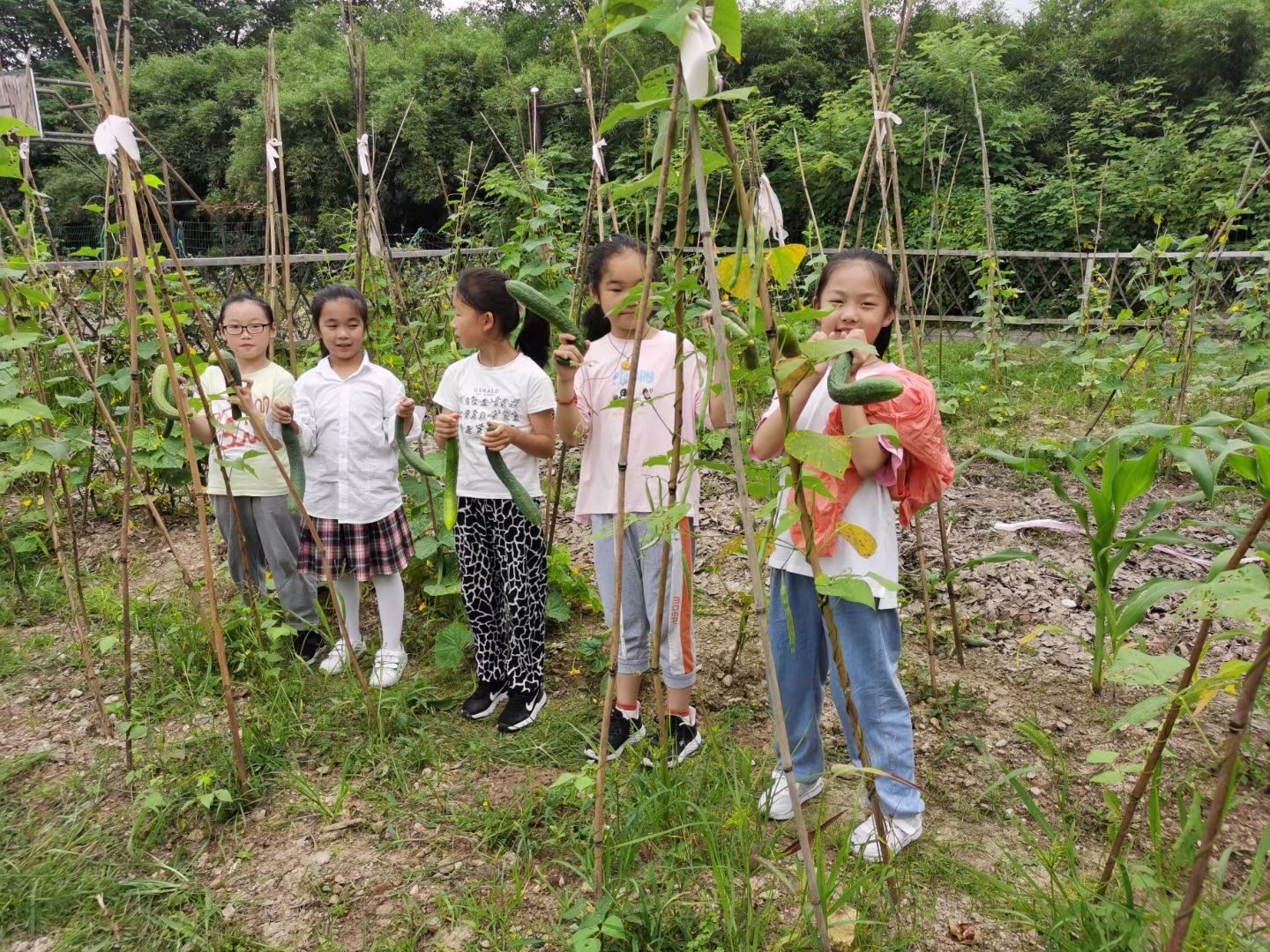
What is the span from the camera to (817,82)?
11.6 m

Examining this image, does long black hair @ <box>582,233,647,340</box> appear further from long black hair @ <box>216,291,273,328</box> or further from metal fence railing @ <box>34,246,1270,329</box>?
metal fence railing @ <box>34,246,1270,329</box>

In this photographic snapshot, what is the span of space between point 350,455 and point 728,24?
1932 mm

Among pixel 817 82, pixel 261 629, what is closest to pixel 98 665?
pixel 261 629

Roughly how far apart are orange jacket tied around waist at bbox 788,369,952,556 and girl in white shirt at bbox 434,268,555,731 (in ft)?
2.90

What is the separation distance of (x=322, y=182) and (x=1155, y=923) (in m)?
13.7

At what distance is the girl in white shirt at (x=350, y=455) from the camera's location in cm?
257

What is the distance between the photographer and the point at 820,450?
1.17 metres

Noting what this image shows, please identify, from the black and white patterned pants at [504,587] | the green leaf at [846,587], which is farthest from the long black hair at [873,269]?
the black and white patterned pants at [504,587]

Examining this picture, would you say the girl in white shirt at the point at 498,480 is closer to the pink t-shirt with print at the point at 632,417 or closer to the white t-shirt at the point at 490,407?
the white t-shirt at the point at 490,407

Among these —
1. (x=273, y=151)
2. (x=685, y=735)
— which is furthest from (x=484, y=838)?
(x=273, y=151)

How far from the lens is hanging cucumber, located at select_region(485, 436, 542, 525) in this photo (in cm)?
219

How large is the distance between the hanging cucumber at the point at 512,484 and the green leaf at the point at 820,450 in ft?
3.81

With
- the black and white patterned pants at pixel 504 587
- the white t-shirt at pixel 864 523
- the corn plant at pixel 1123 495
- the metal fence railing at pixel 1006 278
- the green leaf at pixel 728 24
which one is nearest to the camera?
the green leaf at pixel 728 24

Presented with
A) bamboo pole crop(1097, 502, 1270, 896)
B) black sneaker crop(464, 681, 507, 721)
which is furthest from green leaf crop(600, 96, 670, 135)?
black sneaker crop(464, 681, 507, 721)
